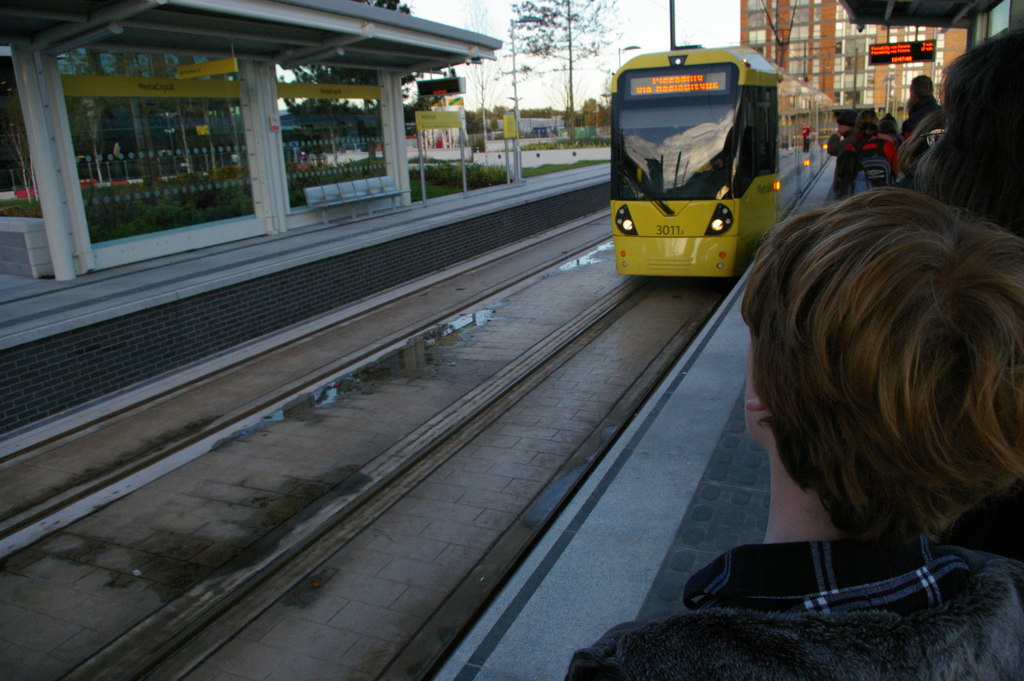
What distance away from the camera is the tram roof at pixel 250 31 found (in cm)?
996

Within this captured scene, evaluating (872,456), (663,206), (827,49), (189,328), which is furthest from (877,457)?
(827,49)

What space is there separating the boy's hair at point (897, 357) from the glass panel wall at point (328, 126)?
15.3 meters

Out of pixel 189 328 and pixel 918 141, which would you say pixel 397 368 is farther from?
pixel 918 141

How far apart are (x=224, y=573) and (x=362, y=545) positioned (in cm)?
84

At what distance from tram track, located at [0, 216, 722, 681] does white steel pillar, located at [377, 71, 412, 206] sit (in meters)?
9.64

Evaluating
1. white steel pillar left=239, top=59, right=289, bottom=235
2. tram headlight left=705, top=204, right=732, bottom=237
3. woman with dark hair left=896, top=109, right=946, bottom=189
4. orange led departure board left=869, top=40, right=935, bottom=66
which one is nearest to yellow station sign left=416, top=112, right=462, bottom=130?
white steel pillar left=239, top=59, right=289, bottom=235

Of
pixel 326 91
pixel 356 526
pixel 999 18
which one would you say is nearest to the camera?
pixel 356 526

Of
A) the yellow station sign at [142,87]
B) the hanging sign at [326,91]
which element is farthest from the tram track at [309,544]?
the hanging sign at [326,91]

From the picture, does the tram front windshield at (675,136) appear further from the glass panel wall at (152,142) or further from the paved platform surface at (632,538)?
the glass panel wall at (152,142)

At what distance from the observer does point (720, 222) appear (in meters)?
11.0

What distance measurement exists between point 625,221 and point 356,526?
24.7ft

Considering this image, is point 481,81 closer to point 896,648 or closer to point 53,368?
point 53,368

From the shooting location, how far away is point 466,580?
459 centimetres

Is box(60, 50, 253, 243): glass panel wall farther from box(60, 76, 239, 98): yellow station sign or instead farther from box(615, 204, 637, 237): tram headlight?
box(615, 204, 637, 237): tram headlight
